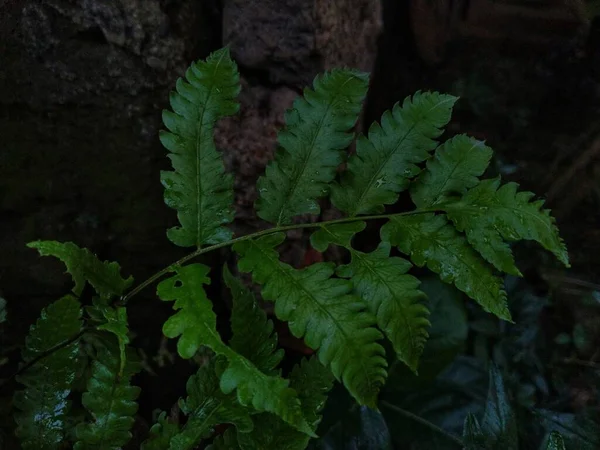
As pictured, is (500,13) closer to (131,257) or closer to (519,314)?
(519,314)

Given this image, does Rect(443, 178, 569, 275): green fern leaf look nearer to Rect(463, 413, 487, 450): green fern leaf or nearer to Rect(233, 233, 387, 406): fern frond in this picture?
Rect(233, 233, 387, 406): fern frond

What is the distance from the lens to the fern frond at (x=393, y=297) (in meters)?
1.22

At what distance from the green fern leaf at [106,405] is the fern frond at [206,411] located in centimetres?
12

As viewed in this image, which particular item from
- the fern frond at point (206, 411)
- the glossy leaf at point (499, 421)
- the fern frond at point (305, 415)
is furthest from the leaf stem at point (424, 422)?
the fern frond at point (206, 411)

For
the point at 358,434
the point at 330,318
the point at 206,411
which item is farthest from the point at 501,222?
the point at 358,434

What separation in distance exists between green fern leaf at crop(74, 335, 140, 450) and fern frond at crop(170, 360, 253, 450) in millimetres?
123

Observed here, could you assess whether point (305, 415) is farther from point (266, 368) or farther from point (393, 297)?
point (393, 297)

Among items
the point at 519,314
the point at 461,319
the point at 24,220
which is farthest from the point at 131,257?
the point at 519,314

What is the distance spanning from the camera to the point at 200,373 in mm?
1400

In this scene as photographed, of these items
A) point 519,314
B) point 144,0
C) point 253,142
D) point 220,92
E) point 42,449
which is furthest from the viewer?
point 519,314

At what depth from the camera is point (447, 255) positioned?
1272 mm

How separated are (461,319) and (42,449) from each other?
1.26 meters

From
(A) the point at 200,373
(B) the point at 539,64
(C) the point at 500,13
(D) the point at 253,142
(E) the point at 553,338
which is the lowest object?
(E) the point at 553,338

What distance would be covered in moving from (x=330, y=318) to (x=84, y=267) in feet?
1.70
